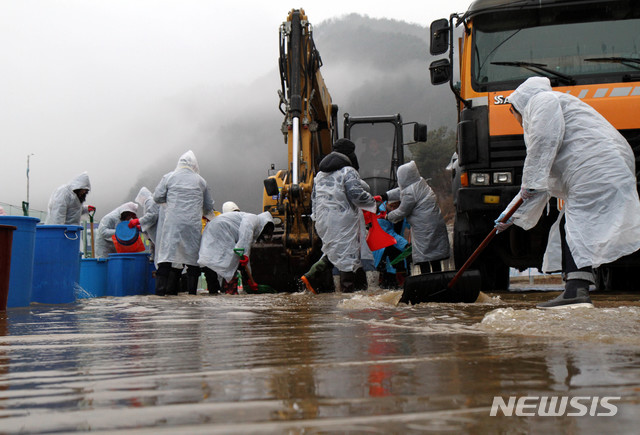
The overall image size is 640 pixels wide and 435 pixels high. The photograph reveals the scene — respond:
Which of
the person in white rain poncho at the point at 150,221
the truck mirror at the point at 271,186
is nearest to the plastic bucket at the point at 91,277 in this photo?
the person in white rain poncho at the point at 150,221

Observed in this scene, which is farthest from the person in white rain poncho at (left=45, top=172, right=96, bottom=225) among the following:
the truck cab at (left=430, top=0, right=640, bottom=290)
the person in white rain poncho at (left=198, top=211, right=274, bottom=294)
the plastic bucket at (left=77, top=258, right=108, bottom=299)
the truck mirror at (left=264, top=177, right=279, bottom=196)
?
the truck cab at (left=430, top=0, right=640, bottom=290)

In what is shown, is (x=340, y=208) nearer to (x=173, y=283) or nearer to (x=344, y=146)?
(x=344, y=146)

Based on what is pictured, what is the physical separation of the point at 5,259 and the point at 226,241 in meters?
4.53

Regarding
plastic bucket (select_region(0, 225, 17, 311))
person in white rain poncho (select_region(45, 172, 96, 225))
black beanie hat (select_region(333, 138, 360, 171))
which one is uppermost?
black beanie hat (select_region(333, 138, 360, 171))

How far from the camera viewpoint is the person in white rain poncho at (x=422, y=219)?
28.7 ft

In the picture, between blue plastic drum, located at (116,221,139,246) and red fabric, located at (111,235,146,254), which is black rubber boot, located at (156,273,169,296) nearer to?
blue plastic drum, located at (116,221,139,246)

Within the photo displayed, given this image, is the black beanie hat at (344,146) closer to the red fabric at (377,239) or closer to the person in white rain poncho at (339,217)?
the person in white rain poncho at (339,217)

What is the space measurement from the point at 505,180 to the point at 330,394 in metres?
5.23

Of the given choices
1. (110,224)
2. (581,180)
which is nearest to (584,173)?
(581,180)

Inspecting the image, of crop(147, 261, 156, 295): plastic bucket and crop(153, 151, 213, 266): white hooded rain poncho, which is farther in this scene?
crop(147, 261, 156, 295): plastic bucket

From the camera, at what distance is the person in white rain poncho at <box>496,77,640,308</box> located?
4078 millimetres

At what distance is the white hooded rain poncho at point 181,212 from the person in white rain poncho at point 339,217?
177 centimetres

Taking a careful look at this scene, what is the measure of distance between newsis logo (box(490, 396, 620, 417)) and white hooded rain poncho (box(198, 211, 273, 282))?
27.7 feet

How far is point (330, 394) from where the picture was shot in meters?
1.32
